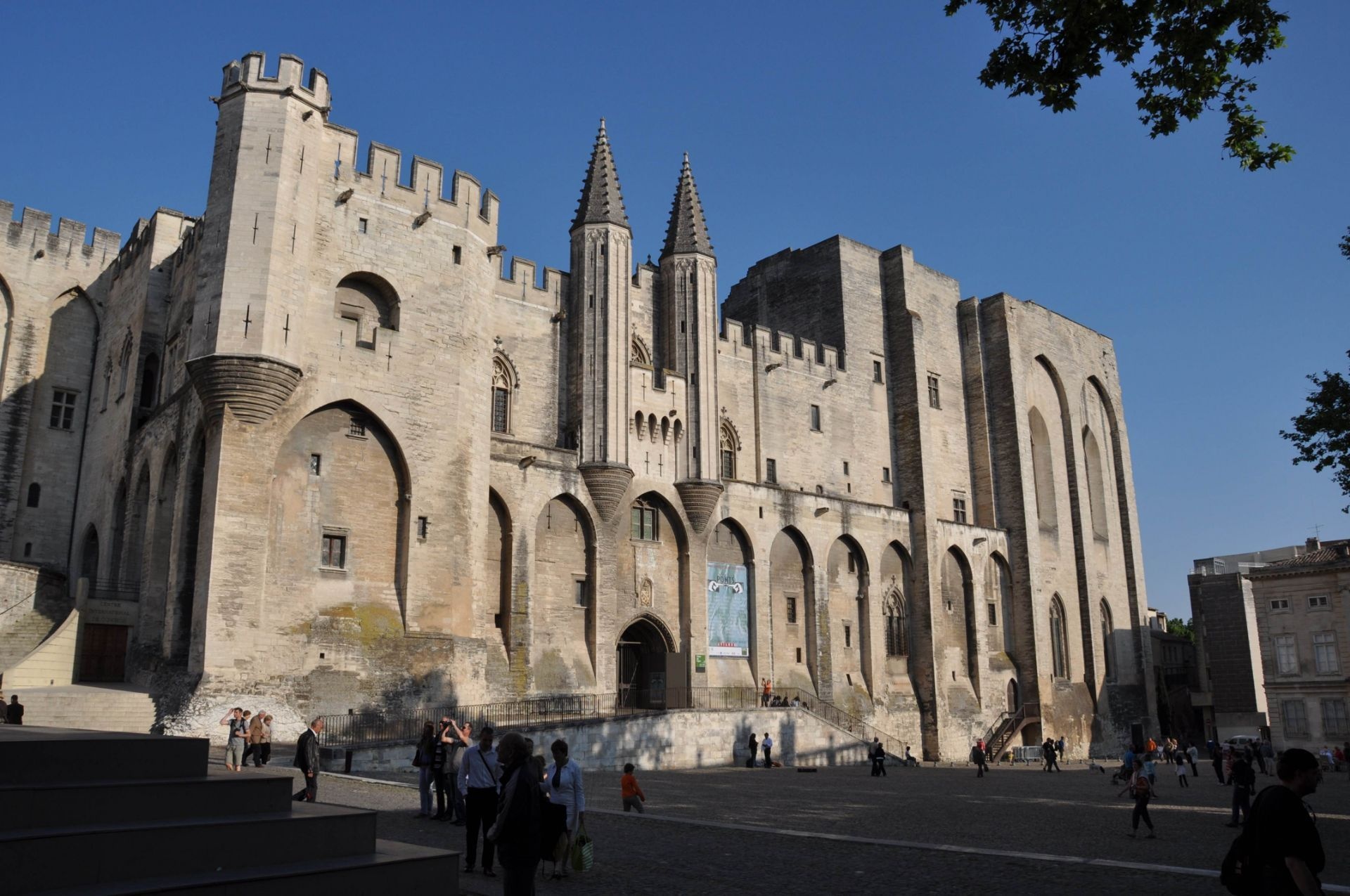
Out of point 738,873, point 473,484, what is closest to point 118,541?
point 473,484

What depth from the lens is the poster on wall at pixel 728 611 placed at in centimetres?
3297

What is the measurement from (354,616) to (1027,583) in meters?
29.3

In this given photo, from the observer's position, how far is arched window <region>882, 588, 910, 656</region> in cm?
3869

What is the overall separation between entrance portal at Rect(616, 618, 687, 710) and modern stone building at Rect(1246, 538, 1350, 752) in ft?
88.4

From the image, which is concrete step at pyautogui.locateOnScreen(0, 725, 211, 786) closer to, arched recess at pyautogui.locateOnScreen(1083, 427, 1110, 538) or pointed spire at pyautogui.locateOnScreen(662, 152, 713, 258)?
pointed spire at pyautogui.locateOnScreen(662, 152, 713, 258)

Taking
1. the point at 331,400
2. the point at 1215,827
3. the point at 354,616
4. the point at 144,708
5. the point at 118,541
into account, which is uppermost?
the point at 331,400

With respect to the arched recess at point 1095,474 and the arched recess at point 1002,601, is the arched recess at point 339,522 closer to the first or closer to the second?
the arched recess at point 1002,601

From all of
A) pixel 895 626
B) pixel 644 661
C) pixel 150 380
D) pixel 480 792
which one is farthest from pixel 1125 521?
pixel 480 792

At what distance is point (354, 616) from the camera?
23281mm

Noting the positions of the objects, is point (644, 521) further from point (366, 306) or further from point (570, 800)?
point (570, 800)

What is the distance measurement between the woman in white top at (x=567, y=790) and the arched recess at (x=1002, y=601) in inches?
1391

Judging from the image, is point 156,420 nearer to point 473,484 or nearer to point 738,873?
point 473,484

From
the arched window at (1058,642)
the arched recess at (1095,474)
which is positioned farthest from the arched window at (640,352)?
the arched recess at (1095,474)

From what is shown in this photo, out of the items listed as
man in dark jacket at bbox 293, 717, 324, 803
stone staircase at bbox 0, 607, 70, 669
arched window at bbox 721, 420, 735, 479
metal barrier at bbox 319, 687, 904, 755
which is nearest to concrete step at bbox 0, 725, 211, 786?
man in dark jacket at bbox 293, 717, 324, 803
